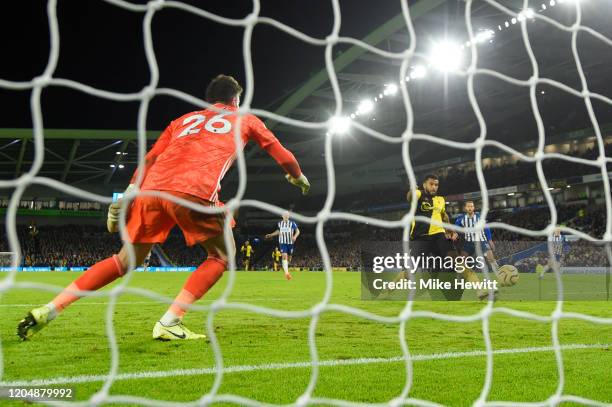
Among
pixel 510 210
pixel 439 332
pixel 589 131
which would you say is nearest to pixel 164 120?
pixel 510 210

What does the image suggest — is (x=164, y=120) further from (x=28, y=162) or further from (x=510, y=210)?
(x=510, y=210)

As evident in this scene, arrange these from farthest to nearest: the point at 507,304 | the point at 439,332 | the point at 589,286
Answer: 1. the point at 589,286
2. the point at 507,304
3. the point at 439,332

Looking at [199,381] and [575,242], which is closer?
[199,381]

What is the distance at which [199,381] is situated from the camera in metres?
2.70

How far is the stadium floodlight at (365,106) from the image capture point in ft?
99.9

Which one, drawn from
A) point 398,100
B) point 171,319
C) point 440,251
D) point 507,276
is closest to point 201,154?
point 171,319

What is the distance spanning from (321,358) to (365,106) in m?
28.6

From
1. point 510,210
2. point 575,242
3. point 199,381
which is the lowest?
point 199,381

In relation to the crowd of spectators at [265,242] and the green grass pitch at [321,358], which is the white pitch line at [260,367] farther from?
the crowd of spectators at [265,242]

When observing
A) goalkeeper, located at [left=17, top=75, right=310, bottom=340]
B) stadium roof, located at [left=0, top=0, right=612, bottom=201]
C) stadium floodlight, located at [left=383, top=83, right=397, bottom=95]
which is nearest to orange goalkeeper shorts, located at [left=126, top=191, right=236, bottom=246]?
goalkeeper, located at [left=17, top=75, right=310, bottom=340]

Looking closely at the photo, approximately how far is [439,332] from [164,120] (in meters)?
30.2

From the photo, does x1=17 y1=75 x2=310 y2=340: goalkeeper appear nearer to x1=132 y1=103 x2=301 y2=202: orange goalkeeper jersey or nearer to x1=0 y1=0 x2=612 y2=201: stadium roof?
x1=132 y1=103 x2=301 y2=202: orange goalkeeper jersey

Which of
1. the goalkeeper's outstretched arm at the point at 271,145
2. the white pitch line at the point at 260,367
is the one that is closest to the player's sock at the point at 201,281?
the white pitch line at the point at 260,367

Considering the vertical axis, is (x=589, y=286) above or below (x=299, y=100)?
below
